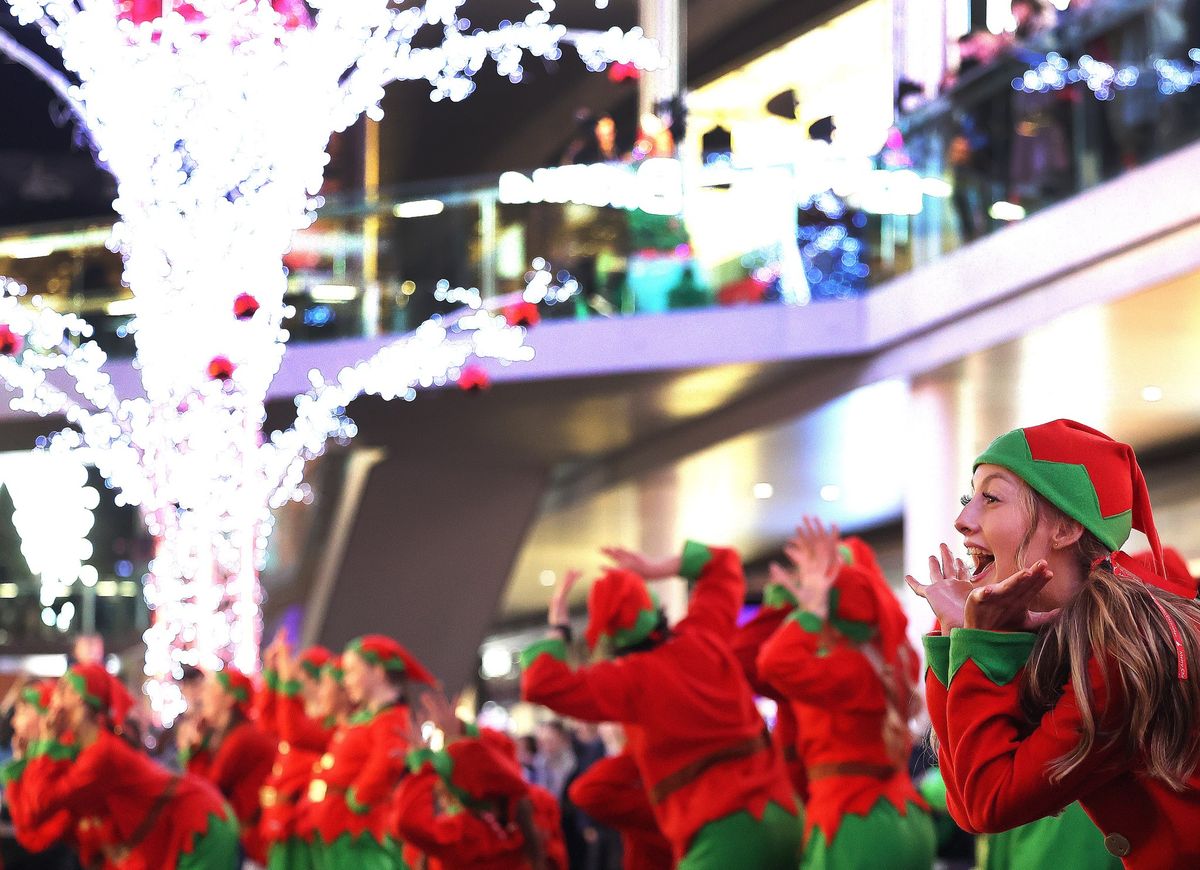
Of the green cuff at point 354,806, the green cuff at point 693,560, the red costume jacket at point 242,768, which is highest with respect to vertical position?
the green cuff at point 693,560

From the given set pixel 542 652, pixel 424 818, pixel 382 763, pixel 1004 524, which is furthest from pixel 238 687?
pixel 1004 524

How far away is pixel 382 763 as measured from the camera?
22.2 feet

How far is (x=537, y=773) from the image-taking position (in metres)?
13.5

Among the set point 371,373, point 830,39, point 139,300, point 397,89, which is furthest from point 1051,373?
point 397,89

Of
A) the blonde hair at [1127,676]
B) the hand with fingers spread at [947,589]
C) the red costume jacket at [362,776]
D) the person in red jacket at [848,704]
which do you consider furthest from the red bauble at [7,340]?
the blonde hair at [1127,676]

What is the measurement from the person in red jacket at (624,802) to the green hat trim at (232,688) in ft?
7.11

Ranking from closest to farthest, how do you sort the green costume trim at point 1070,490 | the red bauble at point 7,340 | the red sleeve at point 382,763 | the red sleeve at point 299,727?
1. the green costume trim at point 1070,490
2. the red sleeve at point 382,763
3. the red sleeve at point 299,727
4. the red bauble at point 7,340

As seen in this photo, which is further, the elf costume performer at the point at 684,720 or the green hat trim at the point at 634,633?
the green hat trim at the point at 634,633

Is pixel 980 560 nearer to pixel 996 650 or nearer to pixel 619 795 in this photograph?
pixel 996 650

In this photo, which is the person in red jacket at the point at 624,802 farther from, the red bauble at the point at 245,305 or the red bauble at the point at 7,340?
the red bauble at the point at 7,340

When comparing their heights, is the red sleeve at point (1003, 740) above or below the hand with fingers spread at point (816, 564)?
above

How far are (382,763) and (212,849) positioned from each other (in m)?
0.73

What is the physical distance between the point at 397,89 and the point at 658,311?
12.0 meters

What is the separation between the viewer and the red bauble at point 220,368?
8.49m
